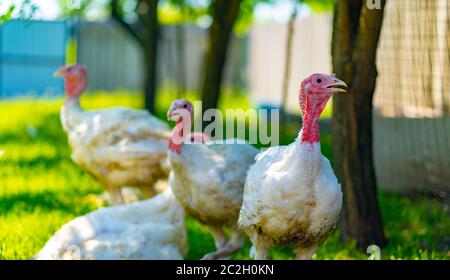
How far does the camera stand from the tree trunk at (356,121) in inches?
282

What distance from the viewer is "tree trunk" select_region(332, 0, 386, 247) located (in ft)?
23.5

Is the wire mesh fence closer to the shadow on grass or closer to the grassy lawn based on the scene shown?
the grassy lawn

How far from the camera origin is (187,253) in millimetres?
7043

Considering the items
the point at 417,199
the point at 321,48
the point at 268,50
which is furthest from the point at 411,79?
the point at 268,50

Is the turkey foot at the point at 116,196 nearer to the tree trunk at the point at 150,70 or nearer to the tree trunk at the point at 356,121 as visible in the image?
the tree trunk at the point at 356,121

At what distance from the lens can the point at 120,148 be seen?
7.93 metres

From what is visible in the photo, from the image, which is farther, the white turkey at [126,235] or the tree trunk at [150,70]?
the tree trunk at [150,70]

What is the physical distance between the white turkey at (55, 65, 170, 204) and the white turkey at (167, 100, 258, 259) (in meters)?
1.28

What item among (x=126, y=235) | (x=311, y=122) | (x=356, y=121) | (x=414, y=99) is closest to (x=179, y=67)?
(x=414, y=99)

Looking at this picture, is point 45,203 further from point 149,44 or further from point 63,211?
point 149,44

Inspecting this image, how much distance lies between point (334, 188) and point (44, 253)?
80.7 inches

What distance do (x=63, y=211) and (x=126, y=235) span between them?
238 cm

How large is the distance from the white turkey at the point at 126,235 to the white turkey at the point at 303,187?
3.06 feet

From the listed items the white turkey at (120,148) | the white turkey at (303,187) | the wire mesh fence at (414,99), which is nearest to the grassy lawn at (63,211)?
the wire mesh fence at (414,99)
